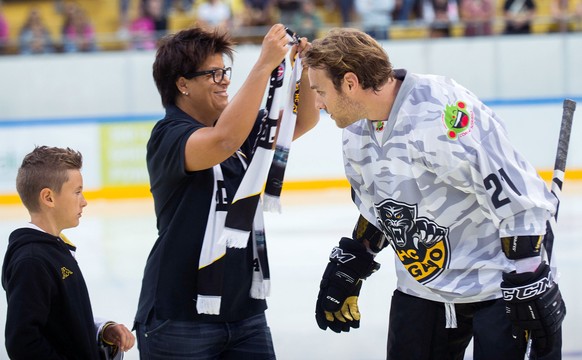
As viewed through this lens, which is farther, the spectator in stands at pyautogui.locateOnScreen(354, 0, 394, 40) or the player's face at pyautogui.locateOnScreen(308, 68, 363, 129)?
the spectator in stands at pyautogui.locateOnScreen(354, 0, 394, 40)

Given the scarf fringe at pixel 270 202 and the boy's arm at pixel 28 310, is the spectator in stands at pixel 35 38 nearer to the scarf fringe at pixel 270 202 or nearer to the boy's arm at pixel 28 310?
the scarf fringe at pixel 270 202

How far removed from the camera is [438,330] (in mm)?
2770

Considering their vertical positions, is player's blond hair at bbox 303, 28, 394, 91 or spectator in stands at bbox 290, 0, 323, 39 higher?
spectator in stands at bbox 290, 0, 323, 39

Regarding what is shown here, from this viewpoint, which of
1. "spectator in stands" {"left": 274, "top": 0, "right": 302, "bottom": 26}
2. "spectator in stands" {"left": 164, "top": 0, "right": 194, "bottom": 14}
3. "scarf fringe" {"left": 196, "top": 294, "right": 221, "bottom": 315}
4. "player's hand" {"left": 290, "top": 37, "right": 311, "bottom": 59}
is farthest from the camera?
"spectator in stands" {"left": 164, "top": 0, "right": 194, "bottom": 14}

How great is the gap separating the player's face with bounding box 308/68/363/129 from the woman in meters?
0.14

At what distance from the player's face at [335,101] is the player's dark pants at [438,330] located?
0.60m

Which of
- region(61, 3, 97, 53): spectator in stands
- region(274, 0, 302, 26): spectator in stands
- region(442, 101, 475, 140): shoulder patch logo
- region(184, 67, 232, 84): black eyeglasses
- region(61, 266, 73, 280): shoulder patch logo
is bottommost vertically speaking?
region(61, 266, 73, 280): shoulder patch logo

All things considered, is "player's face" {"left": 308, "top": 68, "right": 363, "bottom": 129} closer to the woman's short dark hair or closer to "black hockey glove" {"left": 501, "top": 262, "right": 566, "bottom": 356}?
the woman's short dark hair

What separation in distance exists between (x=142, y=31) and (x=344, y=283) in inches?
389

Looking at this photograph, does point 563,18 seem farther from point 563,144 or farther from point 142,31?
point 563,144


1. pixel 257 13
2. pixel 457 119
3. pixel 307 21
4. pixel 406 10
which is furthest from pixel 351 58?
pixel 406 10

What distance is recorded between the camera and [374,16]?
484 inches

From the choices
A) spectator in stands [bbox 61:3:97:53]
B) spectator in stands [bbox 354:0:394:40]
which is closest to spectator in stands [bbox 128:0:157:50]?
spectator in stands [bbox 61:3:97:53]

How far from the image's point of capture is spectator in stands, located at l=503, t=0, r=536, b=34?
39.4ft
